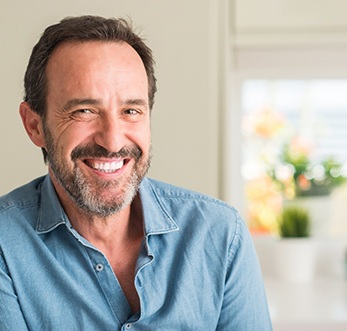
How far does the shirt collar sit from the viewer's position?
166 cm

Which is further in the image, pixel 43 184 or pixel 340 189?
pixel 340 189

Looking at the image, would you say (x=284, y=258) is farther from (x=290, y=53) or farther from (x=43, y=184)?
(x=43, y=184)

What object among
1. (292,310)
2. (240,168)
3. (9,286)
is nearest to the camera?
(9,286)

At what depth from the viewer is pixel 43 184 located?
1.76m

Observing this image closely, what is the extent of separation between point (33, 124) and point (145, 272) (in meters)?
0.43

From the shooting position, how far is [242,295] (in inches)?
67.8

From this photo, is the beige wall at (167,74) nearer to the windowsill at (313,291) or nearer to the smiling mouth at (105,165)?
the windowsill at (313,291)

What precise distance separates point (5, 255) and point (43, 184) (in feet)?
0.70

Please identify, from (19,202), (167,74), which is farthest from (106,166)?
(167,74)

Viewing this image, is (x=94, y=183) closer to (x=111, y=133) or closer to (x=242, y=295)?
(x=111, y=133)

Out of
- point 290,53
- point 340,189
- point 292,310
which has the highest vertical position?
point 290,53

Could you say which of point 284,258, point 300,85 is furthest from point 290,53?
point 284,258

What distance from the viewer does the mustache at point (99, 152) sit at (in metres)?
1.60

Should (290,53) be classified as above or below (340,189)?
above
